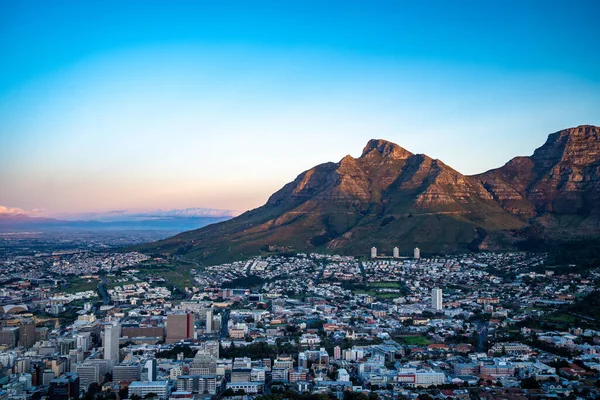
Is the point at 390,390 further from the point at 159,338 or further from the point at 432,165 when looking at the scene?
the point at 432,165

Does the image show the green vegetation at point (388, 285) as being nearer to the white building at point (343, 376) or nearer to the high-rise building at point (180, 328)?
the high-rise building at point (180, 328)

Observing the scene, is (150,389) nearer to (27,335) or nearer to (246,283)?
(27,335)

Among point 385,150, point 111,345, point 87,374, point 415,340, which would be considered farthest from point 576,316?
point 385,150

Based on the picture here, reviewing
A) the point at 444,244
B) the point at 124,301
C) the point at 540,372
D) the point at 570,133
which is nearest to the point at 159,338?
the point at 124,301

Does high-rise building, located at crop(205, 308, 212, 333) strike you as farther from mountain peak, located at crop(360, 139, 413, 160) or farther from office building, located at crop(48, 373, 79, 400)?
mountain peak, located at crop(360, 139, 413, 160)

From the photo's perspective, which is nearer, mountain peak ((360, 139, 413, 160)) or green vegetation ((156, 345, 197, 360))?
green vegetation ((156, 345, 197, 360))

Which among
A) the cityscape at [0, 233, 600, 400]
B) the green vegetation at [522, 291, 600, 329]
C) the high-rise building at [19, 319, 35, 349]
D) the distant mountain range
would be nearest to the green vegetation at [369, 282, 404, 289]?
the cityscape at [0, 233, 600, 400]
